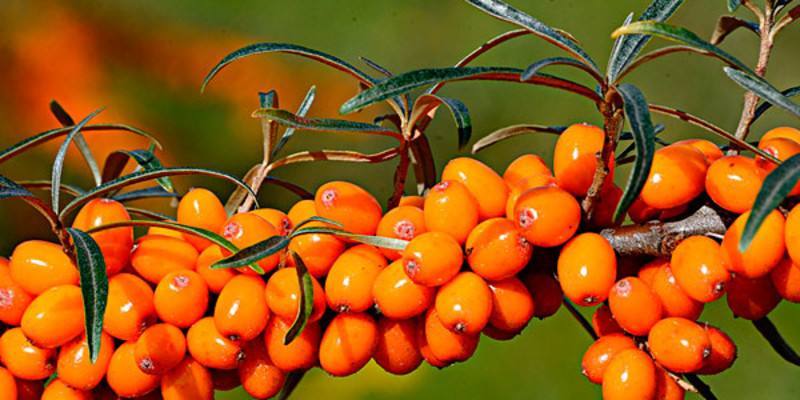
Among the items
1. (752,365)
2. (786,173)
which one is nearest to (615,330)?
(786,173)

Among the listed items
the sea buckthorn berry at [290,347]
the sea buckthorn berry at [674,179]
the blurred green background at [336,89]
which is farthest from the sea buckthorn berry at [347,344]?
the blurred green background at [336,89]

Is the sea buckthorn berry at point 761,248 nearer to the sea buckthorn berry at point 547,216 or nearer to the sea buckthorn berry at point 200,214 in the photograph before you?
the sea buckthorn berry at point 547,216

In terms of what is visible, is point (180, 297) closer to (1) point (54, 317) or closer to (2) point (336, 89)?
(1) point (54, 317)

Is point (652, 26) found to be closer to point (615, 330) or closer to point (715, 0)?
point (615, 330)

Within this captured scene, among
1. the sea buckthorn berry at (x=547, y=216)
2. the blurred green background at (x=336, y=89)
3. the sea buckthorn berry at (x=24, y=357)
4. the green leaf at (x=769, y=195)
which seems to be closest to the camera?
the green leaf at (x=769, y=195)

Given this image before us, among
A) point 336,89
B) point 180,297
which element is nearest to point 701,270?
point 180,297
